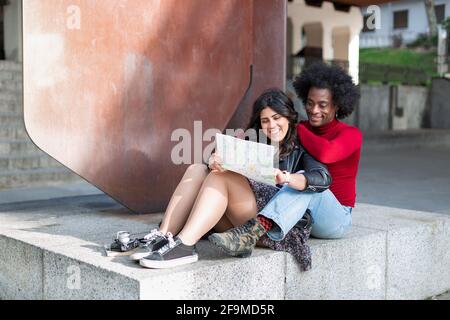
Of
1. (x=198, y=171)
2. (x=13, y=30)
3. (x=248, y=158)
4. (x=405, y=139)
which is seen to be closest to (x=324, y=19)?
(x=405, y=139)

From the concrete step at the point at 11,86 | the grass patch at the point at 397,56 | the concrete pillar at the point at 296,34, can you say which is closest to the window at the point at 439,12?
the grass patch at the point at 397,56

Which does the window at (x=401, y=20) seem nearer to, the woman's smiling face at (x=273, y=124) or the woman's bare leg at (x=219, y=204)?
the woman's smiling face at (x=273, y=124)

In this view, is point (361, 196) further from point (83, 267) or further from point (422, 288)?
point (83, 267)

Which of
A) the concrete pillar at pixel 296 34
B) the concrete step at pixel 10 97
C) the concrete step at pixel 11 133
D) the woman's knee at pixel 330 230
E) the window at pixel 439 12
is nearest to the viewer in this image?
the woman's knee at pixel 330 230

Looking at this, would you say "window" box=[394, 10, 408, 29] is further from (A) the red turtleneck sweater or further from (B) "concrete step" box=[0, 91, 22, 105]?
(A) the red turtleneck sweater

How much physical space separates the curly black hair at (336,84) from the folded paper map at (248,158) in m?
0.75

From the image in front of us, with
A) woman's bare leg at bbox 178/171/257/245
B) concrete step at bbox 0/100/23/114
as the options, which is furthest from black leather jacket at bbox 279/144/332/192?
concrete step at bbox 0/100/23/114

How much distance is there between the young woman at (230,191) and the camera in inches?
107

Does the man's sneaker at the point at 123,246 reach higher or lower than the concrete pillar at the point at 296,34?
lower

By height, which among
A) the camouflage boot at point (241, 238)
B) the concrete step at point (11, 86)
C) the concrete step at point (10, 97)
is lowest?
the camouflage boot at point (241, 238)

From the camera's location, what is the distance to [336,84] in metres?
3.19

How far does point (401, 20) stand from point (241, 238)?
42361 millimetres

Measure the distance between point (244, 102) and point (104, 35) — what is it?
1.21 meters

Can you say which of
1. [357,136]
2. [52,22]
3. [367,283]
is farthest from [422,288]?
[52,22]
